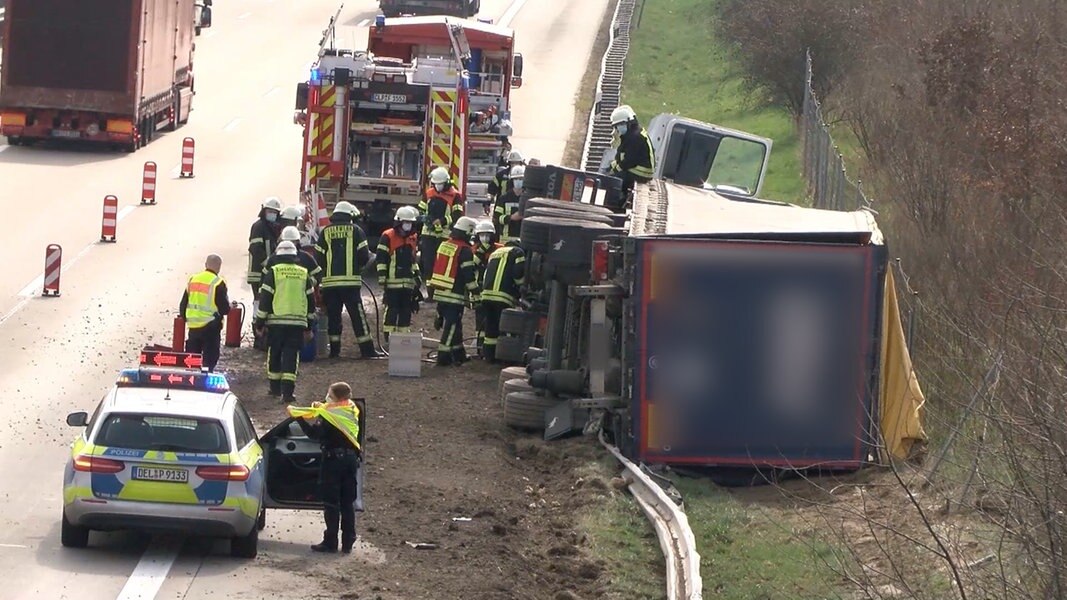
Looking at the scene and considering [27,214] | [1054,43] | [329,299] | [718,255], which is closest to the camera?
[718,255]

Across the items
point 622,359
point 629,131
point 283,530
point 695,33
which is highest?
point 695,33

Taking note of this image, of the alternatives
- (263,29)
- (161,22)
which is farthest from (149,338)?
(263,29)

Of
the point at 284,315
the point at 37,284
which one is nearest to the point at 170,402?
the point at 284,315

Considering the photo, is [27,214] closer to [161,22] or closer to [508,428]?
[161,22]

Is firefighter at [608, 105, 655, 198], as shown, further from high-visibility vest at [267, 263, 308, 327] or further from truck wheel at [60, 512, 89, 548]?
truck wheel at [60, 512, 89, 548]

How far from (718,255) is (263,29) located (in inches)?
1696

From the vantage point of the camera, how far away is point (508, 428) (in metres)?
17.5

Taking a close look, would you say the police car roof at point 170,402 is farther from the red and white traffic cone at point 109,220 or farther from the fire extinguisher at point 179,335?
the red and white traffic cone at point 109,220

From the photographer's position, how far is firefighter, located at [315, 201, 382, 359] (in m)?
20.0

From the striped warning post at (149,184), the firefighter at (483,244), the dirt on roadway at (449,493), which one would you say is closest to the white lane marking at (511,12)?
the striped warning post at (149,184)

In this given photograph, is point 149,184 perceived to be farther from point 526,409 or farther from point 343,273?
point 526,409

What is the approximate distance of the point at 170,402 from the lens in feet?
41.4

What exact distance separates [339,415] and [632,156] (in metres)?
8.90

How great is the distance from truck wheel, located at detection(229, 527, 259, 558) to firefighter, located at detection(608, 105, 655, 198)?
9.28 m
